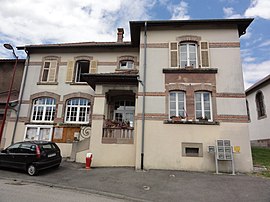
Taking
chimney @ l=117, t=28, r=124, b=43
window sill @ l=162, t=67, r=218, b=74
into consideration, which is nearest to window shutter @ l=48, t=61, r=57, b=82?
chimney @ l=117, t=28, r=124, b=43

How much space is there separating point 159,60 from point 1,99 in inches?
478

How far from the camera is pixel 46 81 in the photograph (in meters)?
13.8

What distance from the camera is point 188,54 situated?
1059 cm

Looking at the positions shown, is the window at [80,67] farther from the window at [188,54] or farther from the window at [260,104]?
the window at [260,104]

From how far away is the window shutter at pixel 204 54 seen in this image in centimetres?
1016

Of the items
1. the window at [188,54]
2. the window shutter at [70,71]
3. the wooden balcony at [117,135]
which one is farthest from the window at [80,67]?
the window at [188,54]

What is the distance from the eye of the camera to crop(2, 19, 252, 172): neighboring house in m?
9.10

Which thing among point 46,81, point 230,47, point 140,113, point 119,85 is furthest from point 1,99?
point 230,47

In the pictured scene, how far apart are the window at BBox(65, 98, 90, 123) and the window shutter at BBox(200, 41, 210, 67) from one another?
26.8 feet

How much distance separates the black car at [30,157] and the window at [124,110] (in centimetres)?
490

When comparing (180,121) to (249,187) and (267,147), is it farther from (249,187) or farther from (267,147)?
(267,147)

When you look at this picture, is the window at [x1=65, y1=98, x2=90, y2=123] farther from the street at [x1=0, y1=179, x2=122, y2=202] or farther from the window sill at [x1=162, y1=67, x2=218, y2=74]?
the street at [x1=0, y1=179, x2=122, y2=202]

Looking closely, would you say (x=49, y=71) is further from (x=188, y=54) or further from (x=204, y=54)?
(x=204, y=54)

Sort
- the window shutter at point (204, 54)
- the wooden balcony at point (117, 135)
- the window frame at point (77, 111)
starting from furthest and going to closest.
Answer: the window frame at point (77, 111)
the window shutter at point (204, 54)
the wooden balcony at point (117, 135)
